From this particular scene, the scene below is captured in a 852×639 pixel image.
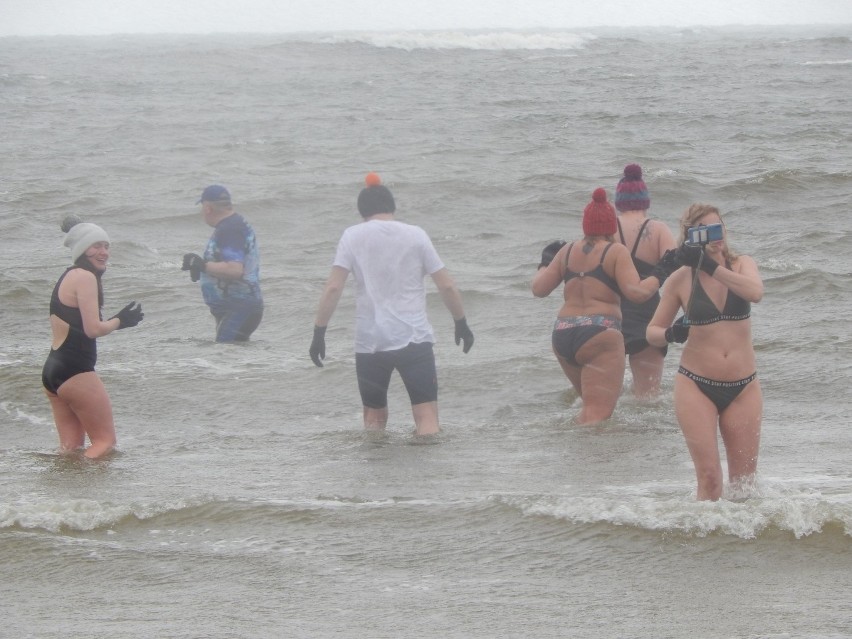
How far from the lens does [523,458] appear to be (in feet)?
22.4

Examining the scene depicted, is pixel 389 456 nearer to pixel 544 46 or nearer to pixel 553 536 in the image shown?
pixel 553 536

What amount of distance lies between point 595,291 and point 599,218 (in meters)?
0.42

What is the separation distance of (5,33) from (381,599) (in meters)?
153

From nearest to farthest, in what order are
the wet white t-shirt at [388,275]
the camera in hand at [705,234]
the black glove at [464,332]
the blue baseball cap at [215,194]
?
the camera in hand at [705,234] → the wet white t-shirt at [388,275] → the black glove at [464,332] → the blue baseball cap at [215,194]

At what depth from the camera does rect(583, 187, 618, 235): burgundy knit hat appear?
22.1ft

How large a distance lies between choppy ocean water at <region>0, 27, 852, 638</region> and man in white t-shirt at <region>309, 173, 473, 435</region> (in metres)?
0.56

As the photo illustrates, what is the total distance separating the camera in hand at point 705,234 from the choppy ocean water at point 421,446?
113 cm

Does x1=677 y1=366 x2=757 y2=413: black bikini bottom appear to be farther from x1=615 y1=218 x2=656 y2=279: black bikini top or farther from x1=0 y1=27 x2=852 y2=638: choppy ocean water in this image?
x1=615 y1=218 x2=656 y2=279: black bikini top

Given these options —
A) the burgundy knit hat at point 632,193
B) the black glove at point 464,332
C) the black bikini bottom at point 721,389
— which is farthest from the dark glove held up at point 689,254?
the burgundy knit hat at point 632,193

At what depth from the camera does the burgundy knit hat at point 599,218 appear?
675 centimetres

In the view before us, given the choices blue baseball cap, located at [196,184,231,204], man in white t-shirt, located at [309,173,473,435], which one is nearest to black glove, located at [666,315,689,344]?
man in white t-shirt, located at [309,173,473,435]

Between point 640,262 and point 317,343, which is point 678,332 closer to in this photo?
point 640,262

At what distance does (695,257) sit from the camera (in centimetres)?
512

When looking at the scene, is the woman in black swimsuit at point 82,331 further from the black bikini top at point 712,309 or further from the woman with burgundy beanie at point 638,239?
the black bikini top at point 712,309
